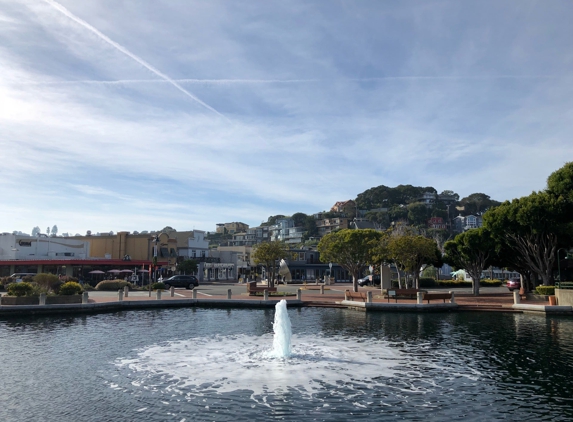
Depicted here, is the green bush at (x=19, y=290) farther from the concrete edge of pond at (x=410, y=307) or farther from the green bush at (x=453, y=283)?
the green bush at (x=453, y=283)

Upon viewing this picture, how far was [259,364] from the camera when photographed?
17906 mm

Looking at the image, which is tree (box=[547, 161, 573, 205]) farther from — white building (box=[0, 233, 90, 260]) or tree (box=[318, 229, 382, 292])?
Answer: white building (box=[0, 233, 90, 260])

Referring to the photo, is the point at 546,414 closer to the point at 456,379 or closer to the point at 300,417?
the point at 456,379

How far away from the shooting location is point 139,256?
276ft

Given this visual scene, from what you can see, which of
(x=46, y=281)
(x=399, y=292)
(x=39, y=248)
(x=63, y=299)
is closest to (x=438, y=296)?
(x=399, y=292)

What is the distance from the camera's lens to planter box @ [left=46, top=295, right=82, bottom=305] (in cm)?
3525

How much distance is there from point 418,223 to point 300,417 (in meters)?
189

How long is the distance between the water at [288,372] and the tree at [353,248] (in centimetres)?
1724

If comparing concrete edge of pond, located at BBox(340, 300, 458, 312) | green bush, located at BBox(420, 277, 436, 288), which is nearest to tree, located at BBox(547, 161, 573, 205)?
concrete edge of pond, located at BBox(340, 300, 458, 312)

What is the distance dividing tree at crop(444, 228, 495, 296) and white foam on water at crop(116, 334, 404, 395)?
1078 inches

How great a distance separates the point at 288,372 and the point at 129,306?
81.2 ft

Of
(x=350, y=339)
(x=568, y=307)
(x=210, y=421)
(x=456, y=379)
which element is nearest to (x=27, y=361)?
(x=210, y=421)

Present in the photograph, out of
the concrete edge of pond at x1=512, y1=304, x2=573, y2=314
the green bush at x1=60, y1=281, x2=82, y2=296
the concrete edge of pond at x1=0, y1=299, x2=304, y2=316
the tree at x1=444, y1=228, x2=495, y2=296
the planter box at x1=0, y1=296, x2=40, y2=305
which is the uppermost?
the tree at x1=444, y1=228, x2=495, y2=296

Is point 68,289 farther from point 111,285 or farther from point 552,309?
point 552,309
